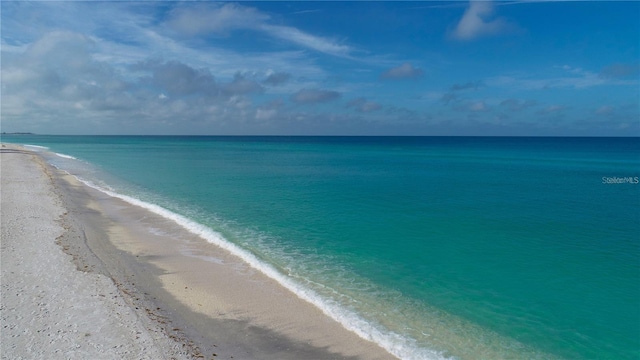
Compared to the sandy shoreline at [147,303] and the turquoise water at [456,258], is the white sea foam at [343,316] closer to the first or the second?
the turquoise water at [456,258]

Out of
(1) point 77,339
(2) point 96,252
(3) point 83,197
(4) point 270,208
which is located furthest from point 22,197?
(1) point 77,339

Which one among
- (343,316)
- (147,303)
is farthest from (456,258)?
(147,303)

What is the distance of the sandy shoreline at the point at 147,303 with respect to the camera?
1019 centimetres

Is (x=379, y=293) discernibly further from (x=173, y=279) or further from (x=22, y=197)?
(x=22, y=197)

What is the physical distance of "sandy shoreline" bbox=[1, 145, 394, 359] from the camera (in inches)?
401

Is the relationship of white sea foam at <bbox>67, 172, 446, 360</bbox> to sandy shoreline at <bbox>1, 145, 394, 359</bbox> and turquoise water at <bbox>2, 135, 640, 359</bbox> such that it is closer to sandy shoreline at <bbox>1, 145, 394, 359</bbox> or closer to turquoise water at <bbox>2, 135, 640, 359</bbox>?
turquoise water at <bbox>2, 135, 640, 359</bbox>

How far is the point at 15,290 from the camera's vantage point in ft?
41.5

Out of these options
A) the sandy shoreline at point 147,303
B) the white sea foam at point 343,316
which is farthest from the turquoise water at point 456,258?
the sandy shoreline at point 147,303

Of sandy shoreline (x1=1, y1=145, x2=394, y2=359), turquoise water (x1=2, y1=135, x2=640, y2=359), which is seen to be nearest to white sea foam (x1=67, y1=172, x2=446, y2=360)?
turquoise water (x1=2, y1=135, x2=640, y2=359)

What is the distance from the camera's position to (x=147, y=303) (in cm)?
1277

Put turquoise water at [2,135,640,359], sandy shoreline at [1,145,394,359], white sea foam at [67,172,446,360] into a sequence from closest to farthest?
sandy shoreline at [1,145,394,359] → white sea foam at [67,172,446,360] → turquoise water at [2,135,640,359]

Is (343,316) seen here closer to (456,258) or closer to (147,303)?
(147,303)

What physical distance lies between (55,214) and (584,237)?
3031 cm

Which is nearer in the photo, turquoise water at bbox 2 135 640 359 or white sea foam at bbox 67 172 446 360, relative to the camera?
white sea foam at bbox 67 172 446 360
